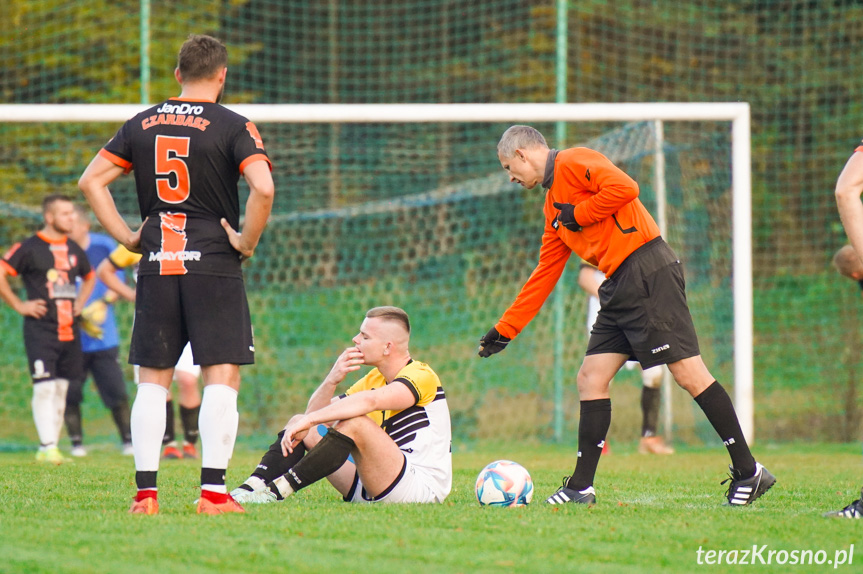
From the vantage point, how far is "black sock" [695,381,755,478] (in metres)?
5.43

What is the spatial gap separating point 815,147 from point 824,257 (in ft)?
6.27

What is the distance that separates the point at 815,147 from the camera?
1675cm

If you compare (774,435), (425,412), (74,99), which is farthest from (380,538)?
(74,99)

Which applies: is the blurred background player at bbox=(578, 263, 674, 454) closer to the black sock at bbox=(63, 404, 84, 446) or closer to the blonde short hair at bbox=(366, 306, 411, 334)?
the blonde short hair at bbox=(366, 306, 411, 334)

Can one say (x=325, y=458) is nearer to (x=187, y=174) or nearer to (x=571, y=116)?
(x=187, y=174)

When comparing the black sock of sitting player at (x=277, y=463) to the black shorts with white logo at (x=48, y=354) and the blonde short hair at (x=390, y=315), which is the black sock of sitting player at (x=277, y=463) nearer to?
the blonde short hair at (x=390, y=315)

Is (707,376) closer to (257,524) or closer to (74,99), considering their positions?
(257,524)

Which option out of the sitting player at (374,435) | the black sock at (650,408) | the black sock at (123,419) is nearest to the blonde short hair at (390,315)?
the sitting player at (374,435)

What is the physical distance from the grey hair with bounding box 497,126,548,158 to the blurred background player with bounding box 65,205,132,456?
547 centimetres

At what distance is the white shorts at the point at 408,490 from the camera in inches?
203

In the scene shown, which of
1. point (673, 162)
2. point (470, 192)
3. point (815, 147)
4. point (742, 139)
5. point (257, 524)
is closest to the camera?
point (257, 524)

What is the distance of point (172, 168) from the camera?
469 cm

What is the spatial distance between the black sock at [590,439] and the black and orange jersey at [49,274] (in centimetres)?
537

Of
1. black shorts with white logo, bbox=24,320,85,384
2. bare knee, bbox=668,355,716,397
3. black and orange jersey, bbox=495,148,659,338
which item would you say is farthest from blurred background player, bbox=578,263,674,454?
black shorts with white logo, bbox=24,320,85,384
